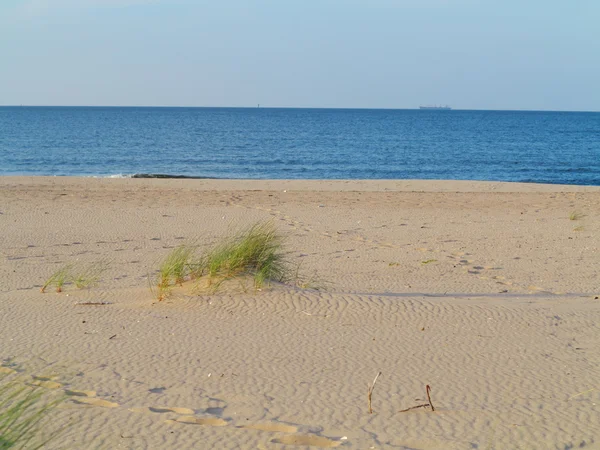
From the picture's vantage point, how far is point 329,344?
573 cm

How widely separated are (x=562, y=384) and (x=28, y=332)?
4.36 meters

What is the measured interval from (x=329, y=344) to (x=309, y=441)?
1.80 meters

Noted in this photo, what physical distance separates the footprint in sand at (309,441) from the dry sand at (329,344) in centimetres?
1

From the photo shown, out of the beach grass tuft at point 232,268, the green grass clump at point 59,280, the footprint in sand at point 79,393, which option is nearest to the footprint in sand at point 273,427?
the footprint in sand at point 79,393

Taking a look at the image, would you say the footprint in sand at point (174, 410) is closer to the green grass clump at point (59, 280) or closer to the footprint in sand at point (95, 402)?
the footprint in sand at point (95, 402)

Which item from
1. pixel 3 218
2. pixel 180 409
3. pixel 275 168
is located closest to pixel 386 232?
pixel 3 218

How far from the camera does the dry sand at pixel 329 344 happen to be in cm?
417

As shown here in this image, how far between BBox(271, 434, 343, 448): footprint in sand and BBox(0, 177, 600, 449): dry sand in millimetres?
12

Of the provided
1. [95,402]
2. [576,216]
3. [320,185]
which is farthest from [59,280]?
[320,185]

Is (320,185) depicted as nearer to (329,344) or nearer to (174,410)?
(329,344)

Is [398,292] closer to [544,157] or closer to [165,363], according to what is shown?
[165,363]

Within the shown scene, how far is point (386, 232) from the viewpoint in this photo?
1234 cm

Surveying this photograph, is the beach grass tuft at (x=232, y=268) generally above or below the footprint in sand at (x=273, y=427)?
above

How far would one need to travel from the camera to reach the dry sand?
164 inches
